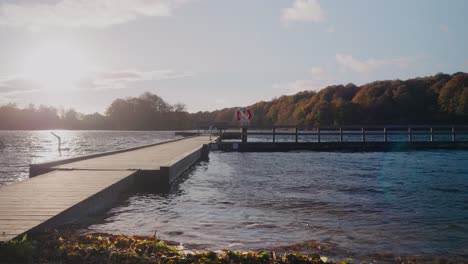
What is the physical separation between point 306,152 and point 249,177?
1484cm

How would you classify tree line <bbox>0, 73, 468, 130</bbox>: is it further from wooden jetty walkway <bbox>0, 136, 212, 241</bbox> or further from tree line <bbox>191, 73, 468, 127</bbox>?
wooden jetty walkway <bbox>0, 136, 212, 241</bbox>

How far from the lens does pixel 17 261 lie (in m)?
4.95

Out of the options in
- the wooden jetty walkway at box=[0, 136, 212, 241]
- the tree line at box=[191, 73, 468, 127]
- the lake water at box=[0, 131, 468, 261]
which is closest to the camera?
the wooden jetty walkway at box=[0, 136, 212, 241]

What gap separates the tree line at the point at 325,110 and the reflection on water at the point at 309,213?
71378mm

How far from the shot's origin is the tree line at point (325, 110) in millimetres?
108312

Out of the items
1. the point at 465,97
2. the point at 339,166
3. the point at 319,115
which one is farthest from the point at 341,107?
the point at 339,166

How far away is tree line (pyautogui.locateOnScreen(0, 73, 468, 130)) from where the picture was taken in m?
108

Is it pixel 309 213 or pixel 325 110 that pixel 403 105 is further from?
pixel 309 213

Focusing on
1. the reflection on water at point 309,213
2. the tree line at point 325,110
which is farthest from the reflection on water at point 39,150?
the tree line at point 325,110

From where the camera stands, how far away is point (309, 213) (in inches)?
368

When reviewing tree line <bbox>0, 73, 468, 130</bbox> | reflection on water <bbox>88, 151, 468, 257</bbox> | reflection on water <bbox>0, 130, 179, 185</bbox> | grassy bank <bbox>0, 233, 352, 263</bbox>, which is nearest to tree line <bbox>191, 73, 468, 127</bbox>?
tree line <bbox>0, 73, 468, 130</bbox>

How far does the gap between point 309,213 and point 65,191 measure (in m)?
4.83

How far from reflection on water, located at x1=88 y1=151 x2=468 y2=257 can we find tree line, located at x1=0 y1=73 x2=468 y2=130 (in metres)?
71.4

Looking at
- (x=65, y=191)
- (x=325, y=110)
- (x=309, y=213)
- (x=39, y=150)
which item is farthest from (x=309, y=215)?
(x=325, y=110)
